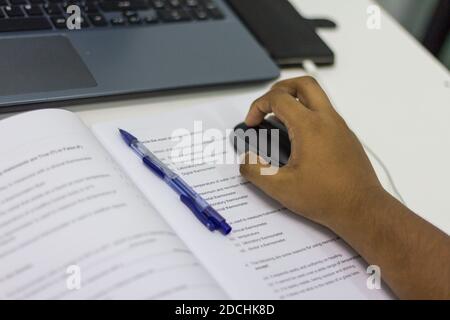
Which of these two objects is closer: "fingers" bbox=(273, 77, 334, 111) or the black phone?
"fingers" bbox=(273, 77, 334, 111)

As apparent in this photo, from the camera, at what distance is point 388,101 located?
826mm

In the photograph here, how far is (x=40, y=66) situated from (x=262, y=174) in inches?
10.7

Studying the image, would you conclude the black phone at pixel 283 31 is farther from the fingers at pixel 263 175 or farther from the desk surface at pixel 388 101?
the fingers at pixel 263 175

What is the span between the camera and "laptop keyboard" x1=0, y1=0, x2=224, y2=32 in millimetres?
727

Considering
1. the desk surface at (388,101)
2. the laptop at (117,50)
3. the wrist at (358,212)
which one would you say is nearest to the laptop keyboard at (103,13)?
the laptop at (117,50)

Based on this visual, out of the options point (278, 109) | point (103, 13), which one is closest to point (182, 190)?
point (278, 109)

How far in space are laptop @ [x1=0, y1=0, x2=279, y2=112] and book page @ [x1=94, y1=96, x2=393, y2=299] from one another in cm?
6

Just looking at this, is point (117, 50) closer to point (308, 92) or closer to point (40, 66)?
point (40, 66)

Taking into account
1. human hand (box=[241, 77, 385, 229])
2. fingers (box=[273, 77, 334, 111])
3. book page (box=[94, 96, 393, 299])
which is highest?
fingers (box=[273, 77, 334, 111])

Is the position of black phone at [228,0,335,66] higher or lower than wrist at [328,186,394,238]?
higher

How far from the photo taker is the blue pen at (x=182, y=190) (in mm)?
575

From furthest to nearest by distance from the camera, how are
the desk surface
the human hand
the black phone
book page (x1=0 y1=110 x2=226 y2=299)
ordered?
1. the black phone
2. the desk surface
3. the human hand
4. book page (x1=0 y1=110 x2=226 y2=299)

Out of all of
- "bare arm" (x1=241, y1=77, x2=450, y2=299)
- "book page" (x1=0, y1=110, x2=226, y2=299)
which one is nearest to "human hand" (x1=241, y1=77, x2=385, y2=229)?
"bare arm" (x1=241, y1=77, x2=450, y2=299)

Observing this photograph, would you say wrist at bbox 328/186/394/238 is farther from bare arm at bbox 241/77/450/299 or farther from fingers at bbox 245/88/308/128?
fingers at bbox 245/88/308/128
